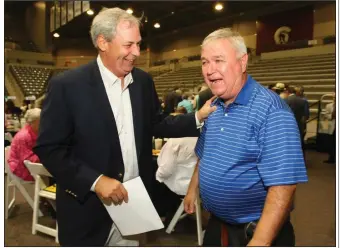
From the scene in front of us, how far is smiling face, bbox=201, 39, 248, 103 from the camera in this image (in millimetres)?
1238

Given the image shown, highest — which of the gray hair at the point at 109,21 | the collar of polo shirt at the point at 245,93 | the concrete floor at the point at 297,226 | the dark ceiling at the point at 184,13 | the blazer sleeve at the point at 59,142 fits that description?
the dark ceiling at the point at 184,13

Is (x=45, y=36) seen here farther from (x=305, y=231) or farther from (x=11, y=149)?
(x=305, y=231)

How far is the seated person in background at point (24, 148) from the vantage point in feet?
11.1

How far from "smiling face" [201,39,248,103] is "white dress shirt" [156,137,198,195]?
1.66 metres

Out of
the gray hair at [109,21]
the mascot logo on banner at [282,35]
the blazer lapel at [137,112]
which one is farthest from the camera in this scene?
the mascot logo on banner at [282,35]

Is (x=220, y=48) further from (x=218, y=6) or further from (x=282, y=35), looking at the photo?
(x=282, y=35)

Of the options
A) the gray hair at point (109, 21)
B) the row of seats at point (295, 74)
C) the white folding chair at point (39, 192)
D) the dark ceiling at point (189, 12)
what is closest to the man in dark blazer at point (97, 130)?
the gray hair at point (109, 21)

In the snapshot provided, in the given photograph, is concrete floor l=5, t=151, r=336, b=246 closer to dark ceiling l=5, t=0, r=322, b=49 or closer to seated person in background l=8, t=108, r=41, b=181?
seated person in background l=8, t=108, r=41, b=181

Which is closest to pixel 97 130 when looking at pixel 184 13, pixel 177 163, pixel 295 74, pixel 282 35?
pixel 177 163

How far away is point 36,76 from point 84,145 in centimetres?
1894

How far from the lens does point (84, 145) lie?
53.9 inches

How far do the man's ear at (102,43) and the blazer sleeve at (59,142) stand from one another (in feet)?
0.67

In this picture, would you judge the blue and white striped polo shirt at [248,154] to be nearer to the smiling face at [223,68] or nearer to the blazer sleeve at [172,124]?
the smiling face at [223,68]

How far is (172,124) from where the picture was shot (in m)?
1.59
